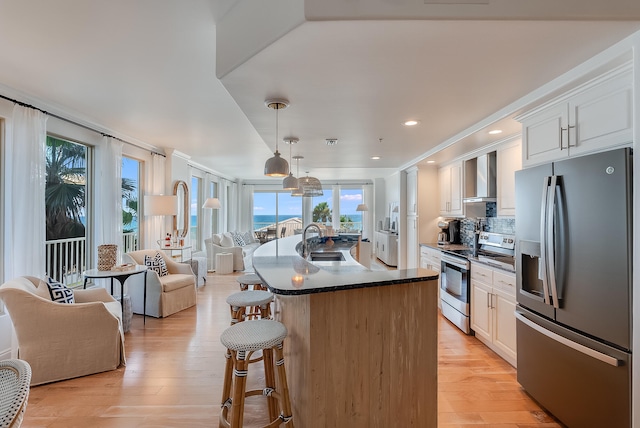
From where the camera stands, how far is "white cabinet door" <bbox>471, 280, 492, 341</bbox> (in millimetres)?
3209

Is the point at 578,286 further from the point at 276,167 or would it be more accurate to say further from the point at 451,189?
the point at 451,189

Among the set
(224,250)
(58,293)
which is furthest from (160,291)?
(224,250)

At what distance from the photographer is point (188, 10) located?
176cm

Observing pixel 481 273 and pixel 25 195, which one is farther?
pixel 481 273

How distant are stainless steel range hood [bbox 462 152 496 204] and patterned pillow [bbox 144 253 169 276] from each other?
14.4 ft

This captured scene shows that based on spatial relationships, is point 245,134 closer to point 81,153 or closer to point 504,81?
point 81,153

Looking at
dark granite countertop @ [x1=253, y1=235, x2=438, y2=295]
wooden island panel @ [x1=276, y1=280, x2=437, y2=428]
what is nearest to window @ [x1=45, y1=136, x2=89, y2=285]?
dark granite countertop @ [x1=253, y1=235, x2=438, y2=295]

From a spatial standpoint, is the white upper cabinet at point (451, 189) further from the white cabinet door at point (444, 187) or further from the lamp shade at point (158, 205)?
the lamp shade at point (158, 205)

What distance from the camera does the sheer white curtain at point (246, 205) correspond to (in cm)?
1077

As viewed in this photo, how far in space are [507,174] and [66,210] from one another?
5156 mm

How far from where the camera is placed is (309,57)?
5.67ft

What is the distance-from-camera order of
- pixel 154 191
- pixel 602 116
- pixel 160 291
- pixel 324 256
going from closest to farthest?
pixel 602 116 < pixel 324 256 < pixel 160 291 < pixel 154 191

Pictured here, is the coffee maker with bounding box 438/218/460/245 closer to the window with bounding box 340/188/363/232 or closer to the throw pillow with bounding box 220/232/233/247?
the throw pillow with bounding box 220/232/233/247

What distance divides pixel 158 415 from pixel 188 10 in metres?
2.56
